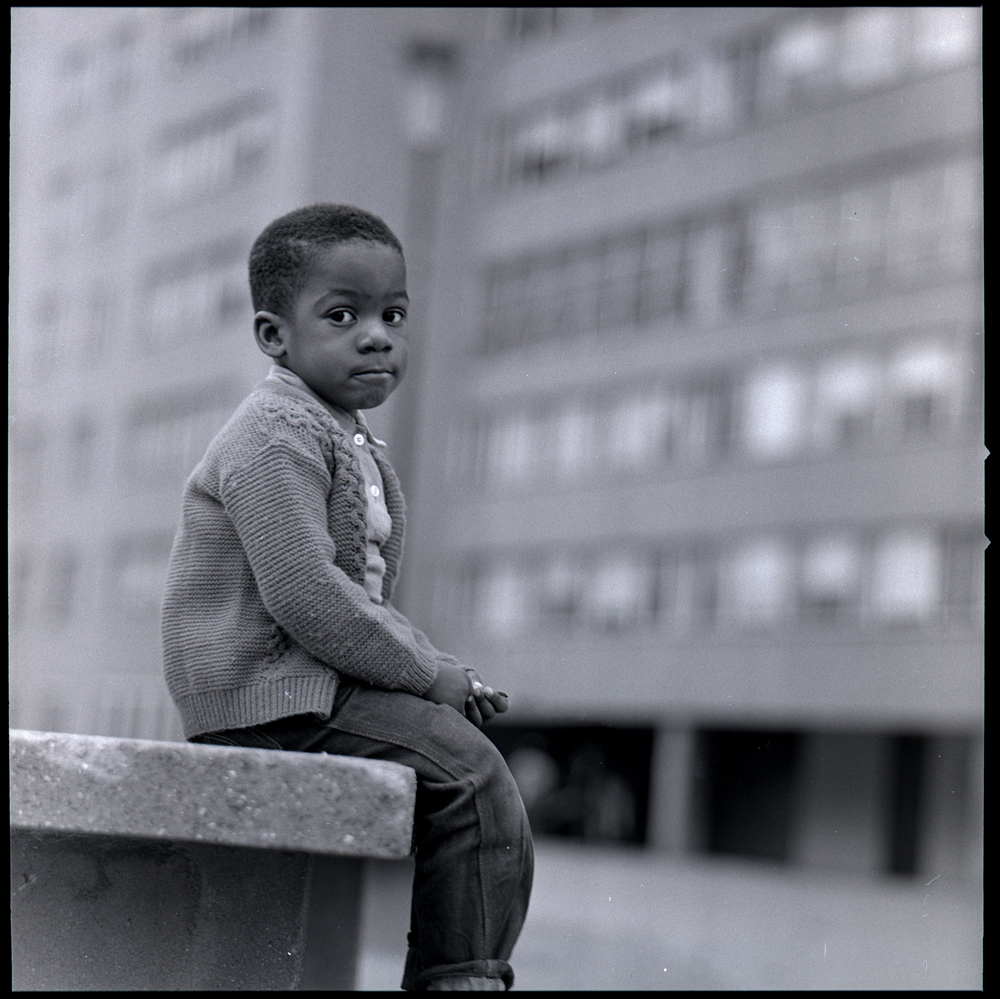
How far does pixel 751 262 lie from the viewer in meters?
42.2

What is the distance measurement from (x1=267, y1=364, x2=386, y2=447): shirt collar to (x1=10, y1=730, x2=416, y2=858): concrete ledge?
651 mm

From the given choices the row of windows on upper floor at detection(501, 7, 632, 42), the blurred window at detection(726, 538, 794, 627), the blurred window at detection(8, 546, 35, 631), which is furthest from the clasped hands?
the blurred window at detection(8, 546, 35, 631)

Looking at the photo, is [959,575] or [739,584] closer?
[959,575]

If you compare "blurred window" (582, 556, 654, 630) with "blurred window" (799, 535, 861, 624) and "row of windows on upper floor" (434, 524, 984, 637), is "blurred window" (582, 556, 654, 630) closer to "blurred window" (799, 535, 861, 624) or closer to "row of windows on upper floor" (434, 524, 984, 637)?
Answer: "row of windows on upper floor" (434, 524, 984, 637)

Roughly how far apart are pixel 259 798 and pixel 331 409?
0.74 m

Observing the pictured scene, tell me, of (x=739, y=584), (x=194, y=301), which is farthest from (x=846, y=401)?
(x=194, y=301)

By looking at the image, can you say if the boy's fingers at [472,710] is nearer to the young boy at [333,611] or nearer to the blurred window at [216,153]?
the young boy at [333,611]

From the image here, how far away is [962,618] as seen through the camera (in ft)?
121

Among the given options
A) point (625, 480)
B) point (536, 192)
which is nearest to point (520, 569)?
point (625, 480)

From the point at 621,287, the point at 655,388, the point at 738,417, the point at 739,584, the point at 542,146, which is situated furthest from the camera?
the point at 542,146

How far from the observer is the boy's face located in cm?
301

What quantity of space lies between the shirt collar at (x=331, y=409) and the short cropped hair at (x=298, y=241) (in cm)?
9

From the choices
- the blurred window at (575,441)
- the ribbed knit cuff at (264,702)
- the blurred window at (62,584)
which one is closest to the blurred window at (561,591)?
the blurred window at (575,441)

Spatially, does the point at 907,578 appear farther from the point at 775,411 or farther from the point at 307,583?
the point at 307,583
